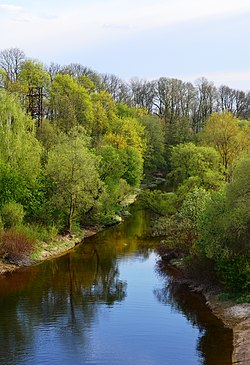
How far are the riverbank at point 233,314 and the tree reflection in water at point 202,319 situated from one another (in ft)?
0.97

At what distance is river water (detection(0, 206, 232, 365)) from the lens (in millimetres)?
23703

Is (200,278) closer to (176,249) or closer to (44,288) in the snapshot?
(176,249)

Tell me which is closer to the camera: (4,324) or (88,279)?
(4,324)

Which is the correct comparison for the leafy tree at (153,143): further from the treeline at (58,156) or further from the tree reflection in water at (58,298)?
the tree reflection in water at (58,298)

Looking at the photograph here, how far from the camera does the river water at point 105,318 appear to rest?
23703 millimetres

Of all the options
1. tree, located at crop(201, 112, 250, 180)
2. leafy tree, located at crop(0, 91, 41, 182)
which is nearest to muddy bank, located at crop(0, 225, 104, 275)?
leafy tree, located at crop(0, 91, 41, 182)

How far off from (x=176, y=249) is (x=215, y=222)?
31.8 feet

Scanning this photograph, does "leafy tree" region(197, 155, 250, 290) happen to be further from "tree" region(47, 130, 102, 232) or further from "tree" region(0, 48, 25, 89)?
"tree" region(0, 48, 25, 89)

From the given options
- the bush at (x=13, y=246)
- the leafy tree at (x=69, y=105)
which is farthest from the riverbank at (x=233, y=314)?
the leafy tree at (x=69, y=105)


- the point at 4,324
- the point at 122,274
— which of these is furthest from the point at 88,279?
the point at 4,324

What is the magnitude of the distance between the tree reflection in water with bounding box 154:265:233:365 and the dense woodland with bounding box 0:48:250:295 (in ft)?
6.99

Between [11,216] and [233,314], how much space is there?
2140 centimetres

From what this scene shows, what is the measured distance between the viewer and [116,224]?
56.5 meters

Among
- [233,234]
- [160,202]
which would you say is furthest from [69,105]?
[233,234]
